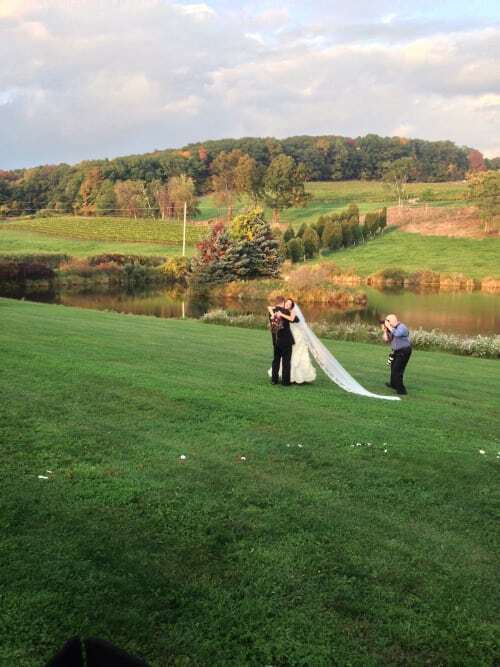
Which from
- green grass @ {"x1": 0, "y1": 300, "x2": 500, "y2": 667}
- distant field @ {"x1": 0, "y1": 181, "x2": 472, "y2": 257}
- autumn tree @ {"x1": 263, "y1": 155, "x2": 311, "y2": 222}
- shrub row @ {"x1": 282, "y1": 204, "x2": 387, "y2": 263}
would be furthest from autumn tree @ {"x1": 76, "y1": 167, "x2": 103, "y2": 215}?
green grass @ {"x1": 0, "y1": 300, "x2": 500, "y2": 667}

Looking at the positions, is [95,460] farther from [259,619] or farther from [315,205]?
[315,205]

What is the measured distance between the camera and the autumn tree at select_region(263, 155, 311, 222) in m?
118

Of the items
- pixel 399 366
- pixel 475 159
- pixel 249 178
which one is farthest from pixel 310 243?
pixel 475 159

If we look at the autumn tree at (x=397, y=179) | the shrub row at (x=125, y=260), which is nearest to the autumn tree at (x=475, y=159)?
the autumn tree at (x=397, y=179)

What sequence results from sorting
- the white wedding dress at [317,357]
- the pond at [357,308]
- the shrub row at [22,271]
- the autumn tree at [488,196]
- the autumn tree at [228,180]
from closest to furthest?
1. the white wedding dress at [317,357]
2. the pond at [357,308]
3. the shrub row at [22,271]
4. the autumn tree at [488,196]
5. the autumn tree at [228,180]

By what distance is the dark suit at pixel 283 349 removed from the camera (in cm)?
1336

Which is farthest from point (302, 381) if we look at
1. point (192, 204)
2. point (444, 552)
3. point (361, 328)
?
point (192, 204)

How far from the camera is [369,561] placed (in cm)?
567

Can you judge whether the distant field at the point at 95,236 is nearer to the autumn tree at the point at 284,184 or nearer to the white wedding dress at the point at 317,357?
the autumn tree at the point at 284,184

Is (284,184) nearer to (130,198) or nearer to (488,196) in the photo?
(130,198)

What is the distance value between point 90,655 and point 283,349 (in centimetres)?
1097

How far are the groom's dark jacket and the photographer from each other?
2.06 m

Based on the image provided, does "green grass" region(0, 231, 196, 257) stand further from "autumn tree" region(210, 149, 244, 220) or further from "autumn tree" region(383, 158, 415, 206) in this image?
"autumn tree" region(383, 158, 415, 206)

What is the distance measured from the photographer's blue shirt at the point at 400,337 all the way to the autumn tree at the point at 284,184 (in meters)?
105
